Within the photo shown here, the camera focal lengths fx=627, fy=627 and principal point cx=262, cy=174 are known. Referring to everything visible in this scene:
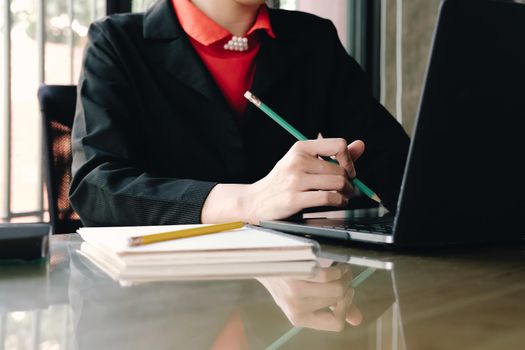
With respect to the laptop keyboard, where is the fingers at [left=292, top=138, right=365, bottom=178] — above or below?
above

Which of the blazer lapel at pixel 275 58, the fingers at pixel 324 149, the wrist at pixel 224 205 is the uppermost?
the blazer lapel at pixel 275 58

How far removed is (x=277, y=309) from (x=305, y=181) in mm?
497

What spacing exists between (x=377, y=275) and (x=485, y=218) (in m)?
0.17

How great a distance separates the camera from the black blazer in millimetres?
1153

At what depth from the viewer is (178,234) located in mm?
619

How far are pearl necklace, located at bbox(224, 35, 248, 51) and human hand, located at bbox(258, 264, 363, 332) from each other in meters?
0.96

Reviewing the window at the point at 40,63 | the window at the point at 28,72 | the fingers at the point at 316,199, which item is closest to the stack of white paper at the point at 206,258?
the fingers at the point at 316,199

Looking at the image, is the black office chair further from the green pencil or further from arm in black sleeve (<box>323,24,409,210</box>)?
arm in black sleeve (<box>323,24,409,210</box>)

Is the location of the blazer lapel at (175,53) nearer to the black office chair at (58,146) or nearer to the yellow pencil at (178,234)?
the black office chair at (58,146)

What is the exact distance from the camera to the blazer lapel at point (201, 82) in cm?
136

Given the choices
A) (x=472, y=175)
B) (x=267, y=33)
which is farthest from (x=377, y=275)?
(x=267, y=33)

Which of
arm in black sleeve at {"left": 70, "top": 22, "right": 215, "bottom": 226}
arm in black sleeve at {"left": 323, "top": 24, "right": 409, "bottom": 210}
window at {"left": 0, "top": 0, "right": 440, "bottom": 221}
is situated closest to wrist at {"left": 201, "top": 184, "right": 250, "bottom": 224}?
arm in black sleeve at {"left": 70, "top": 22, "right": 215, "bottom": 226}

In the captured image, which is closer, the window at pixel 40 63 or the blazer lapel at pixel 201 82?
the blazer lapel at pixel 201 82

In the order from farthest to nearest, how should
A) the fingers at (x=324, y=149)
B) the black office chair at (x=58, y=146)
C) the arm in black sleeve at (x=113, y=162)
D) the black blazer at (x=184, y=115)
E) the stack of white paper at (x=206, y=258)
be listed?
the black office chair at (x=58, y=146)
the black blazer at (x=184, y=115)
the arm in black sleeve at (x=113, y=162)
the fingers at (x=324, y=149)
the stack of white paper at (x=206, y=258)
